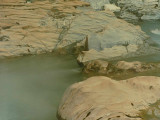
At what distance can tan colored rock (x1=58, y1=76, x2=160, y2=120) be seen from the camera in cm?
494

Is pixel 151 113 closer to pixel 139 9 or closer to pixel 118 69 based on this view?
pixel 118 69

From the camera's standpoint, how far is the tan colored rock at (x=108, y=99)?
4938mm

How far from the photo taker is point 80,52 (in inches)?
441

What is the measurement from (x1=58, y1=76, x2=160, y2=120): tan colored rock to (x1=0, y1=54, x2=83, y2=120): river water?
31.8 inches

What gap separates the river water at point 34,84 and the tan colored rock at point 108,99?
808 millimetres

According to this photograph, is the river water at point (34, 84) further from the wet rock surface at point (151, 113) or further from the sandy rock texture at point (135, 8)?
the sandy rock texture at point (135, 8)

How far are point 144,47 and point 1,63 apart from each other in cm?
580

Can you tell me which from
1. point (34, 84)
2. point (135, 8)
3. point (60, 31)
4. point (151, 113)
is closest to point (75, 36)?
point (60, 31)

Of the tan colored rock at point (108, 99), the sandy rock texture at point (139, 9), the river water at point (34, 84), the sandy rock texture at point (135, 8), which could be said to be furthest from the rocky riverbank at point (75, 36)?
the sandy rock texture at point (139, 9)

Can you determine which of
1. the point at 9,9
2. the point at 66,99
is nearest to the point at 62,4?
the point at 9,9

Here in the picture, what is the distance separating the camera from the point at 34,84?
8.77 meters

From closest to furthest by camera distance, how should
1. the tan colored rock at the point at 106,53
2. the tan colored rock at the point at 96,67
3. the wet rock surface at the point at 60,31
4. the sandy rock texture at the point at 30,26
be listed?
the tan colored rock at the point at 96,67, the tan colored rock at the point at 106,53, the wet rock surface at the point at 60,31, the sandy rock texture at the point at 30,26

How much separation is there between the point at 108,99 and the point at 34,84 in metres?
3.86

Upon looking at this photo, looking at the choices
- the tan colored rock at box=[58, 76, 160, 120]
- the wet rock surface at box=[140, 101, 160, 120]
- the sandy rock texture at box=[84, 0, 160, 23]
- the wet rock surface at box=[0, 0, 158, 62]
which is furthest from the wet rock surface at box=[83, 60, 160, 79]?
the sandy rock texture at box=[84, 0, 160, 23]
